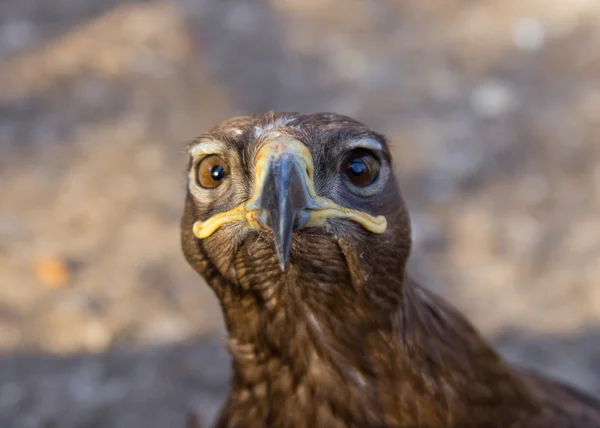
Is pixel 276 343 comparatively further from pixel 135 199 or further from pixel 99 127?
pixel 99 127

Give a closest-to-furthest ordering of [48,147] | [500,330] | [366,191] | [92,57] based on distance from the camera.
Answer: [366,191] → [500,330] → [48,147] → [92,57]

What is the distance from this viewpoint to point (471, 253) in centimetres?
570

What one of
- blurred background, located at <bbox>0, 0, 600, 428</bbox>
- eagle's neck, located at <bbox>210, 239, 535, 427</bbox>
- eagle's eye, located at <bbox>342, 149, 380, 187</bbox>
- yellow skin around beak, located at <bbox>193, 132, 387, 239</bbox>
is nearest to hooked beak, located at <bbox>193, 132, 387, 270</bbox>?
Answer: yellow skin around beak, located at <bbox>193, 132, 387, 239</bbox>

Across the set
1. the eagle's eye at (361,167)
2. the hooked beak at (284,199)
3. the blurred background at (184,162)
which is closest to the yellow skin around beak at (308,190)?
the hooked beak at (284,199)

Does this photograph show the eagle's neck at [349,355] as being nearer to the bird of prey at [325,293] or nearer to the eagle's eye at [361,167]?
the bird of prey at [325,293]

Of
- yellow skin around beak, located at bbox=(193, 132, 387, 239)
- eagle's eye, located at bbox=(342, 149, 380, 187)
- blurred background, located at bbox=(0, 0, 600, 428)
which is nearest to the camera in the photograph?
yellow skin around beak, located at bbox=(193, 132, 387, 239)

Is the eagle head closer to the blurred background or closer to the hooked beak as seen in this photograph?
the hooked beak

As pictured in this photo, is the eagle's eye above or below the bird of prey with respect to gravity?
above

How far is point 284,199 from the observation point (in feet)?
6.23

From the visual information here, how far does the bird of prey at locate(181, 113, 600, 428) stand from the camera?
209 cm

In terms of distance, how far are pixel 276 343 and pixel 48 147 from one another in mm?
5170

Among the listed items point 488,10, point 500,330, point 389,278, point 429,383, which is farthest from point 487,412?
point 488,10

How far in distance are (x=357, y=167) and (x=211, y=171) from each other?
0.47 meters

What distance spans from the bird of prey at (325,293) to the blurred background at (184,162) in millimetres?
1393
